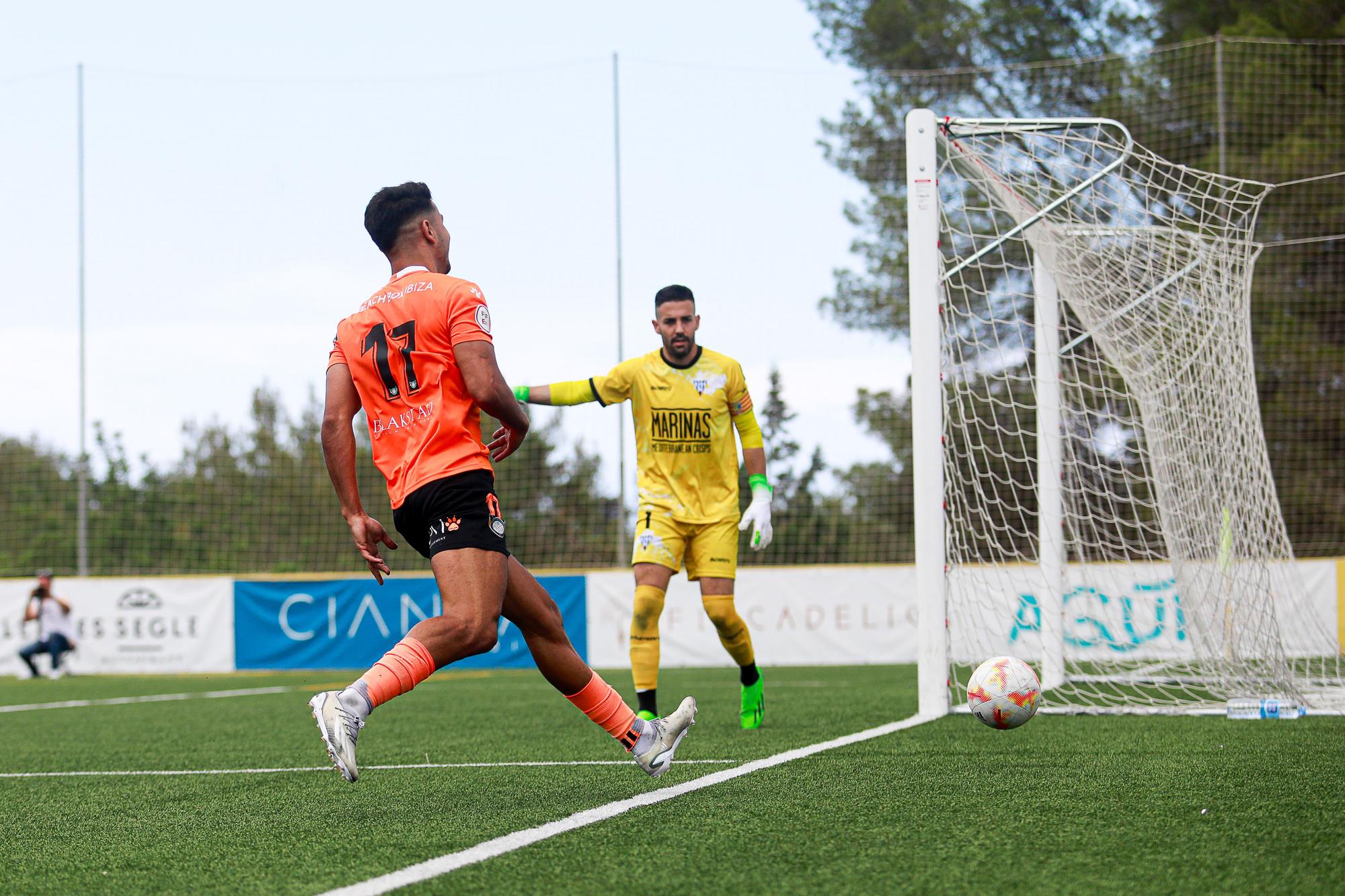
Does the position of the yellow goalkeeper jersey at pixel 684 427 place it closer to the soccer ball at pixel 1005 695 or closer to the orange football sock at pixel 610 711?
the soccer ball at pixel 1005 695

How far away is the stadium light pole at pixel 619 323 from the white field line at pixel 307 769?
11.0 meters

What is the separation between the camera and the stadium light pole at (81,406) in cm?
1866

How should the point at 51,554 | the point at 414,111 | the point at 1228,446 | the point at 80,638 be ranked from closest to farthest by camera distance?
the point at 1228,446, the point at 80,638, the point at 51,554, the point at 414,111

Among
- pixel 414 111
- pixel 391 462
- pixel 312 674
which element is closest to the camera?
pixel 391 462

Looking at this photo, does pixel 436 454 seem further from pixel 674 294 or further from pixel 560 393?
pixel 674 294

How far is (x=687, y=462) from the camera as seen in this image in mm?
6680

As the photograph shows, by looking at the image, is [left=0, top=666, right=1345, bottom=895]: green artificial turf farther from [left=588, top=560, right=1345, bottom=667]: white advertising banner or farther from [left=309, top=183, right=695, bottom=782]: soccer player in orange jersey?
[left=588, top=560, right=1345, bottom=667]: white advertising banner

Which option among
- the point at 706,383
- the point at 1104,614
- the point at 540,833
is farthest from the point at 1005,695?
the point at 1104,614

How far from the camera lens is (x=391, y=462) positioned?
12.4 ft

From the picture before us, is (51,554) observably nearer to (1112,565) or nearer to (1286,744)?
(1112,565)

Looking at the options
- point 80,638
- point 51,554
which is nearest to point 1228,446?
point 80,638

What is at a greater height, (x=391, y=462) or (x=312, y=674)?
(x=391, y=462)

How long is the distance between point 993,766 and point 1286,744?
1.30 m

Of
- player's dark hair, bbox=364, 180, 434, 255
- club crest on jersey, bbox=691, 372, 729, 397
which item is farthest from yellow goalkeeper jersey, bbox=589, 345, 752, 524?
player's dark hair, bbox=364, 180, 434, 255
